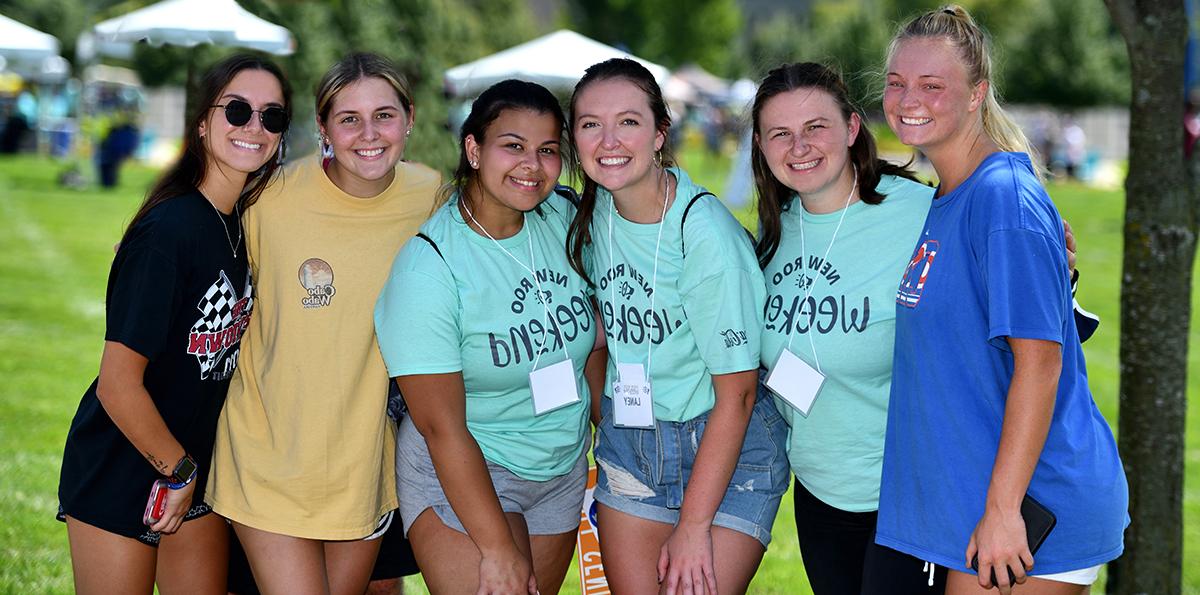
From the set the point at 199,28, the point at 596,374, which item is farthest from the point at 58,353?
the point at 596,374

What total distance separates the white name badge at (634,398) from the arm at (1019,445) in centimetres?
108

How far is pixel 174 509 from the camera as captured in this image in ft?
10.7

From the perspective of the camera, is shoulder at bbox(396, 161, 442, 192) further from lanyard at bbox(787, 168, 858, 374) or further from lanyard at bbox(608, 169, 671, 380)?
lanyard at bbox(787, 168, 858, 374)

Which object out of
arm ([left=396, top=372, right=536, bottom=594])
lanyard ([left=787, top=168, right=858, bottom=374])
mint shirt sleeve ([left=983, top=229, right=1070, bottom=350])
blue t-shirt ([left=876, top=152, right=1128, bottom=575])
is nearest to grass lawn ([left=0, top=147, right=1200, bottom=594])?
lanyard ([left=787, top=168, right=858, bottom=374])

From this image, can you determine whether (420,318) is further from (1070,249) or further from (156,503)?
(1070,249)

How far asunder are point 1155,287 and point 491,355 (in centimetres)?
252

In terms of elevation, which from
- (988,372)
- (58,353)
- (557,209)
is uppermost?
(557,209)

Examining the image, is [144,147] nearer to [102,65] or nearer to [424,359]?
[102,65]

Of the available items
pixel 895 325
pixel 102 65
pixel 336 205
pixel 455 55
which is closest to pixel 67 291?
pixel 336 205

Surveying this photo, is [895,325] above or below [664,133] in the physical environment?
below

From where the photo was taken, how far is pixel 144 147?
33344 millimetres

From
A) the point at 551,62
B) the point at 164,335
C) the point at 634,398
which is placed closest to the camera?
the point at 164,335

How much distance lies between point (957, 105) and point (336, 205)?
6.05 feet

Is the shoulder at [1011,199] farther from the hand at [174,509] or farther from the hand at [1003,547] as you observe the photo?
the hand at [174,509]
